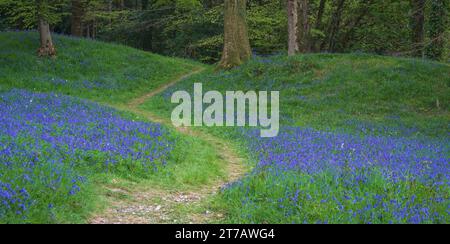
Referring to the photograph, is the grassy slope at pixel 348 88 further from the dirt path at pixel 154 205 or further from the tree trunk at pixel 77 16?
the tree trunk at pixel 77 16

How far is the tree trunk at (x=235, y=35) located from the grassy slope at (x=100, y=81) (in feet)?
15.7

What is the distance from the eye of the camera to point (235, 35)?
29.4m

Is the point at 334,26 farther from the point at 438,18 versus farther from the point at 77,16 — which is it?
the point at 77,16

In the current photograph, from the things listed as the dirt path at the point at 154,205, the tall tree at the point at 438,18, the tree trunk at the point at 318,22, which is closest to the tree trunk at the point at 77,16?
the tree trunk at the point at 318,22

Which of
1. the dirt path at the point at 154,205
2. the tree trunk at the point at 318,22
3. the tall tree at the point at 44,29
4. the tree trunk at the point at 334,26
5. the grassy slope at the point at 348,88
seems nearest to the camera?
the dirt path at the point at 154,205

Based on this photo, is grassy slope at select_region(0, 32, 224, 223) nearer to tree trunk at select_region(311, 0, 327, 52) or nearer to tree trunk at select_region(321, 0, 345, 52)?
tree trunk at select_region(311, 0, 327, 52)

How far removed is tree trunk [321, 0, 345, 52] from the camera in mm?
43656

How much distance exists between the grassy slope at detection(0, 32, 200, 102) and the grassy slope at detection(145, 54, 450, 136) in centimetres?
342

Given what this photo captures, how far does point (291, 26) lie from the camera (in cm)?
2977

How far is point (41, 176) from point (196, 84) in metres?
20.4

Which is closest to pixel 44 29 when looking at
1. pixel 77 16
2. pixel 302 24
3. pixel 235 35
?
pixel 77 16

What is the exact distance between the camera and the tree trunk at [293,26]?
96.0 ft
